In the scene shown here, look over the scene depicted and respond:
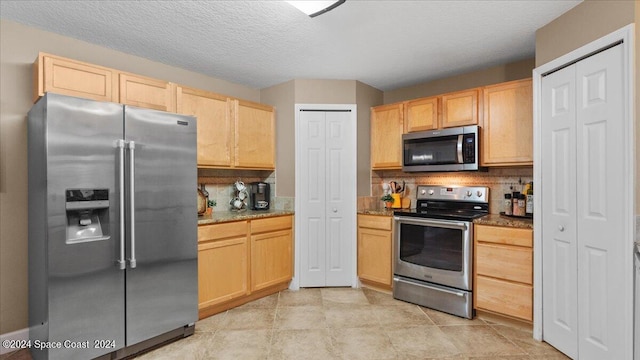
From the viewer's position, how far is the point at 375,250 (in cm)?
353

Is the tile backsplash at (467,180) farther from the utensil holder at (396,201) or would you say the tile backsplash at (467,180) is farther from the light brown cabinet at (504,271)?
the light brown cabinet at (504,271)

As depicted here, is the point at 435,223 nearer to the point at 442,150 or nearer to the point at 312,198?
the point at 442,150

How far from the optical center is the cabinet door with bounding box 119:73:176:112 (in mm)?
2533

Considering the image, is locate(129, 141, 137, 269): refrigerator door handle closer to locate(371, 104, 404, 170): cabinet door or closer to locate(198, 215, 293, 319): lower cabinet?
locate(198, 215, 293, 319): lower cabinet

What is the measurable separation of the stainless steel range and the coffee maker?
60.3 inches

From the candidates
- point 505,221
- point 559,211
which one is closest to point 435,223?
point 505,221

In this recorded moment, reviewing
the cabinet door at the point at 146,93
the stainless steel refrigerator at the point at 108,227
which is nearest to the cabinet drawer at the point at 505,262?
the stainless steel refrigerator at the point at 108,227

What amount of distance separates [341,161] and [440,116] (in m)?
1.18

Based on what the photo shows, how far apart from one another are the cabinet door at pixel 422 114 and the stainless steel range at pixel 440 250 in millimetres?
728

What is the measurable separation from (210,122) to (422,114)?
2.24 meters

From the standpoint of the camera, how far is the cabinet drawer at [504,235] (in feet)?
8.34

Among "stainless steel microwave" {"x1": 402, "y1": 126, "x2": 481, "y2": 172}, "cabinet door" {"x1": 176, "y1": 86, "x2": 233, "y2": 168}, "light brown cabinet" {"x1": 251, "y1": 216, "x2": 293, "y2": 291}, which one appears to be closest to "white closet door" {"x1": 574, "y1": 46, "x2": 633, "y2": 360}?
"stainless steel microwave" {"x1": 402, "y1": 126, "x2": 481, "y2": 172}

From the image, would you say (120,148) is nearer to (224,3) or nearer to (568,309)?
(224,3)

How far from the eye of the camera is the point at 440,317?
2863 millimetres
